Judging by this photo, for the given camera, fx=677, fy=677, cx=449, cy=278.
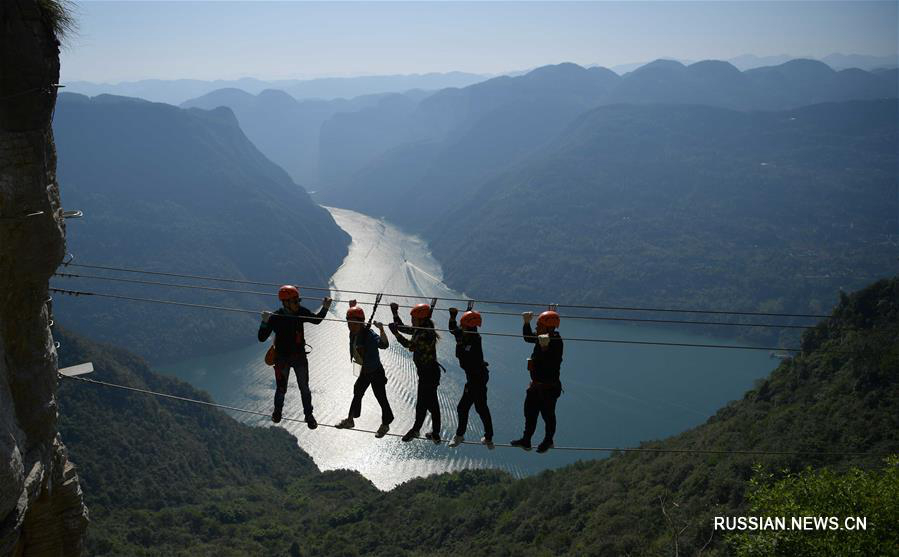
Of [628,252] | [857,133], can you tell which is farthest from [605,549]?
[857,133]

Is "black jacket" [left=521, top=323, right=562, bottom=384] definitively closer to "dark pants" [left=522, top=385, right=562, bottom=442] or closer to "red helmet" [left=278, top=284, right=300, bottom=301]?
"dark pants" [left=522, top=385, right=562, bottom=442]

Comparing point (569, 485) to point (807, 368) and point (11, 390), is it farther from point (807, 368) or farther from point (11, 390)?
point (11, 390)

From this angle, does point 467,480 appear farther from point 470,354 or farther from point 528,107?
point 528,107

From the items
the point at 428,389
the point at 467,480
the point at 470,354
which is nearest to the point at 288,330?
the point at 428,389

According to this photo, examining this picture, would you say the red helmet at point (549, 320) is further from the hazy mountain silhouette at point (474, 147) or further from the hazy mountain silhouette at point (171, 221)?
the hazy mountain silhouette at point (474, 147)

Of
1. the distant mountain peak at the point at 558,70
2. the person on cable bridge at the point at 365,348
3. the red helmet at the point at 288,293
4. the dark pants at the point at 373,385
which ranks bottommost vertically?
the dark pants at the point at 373,385

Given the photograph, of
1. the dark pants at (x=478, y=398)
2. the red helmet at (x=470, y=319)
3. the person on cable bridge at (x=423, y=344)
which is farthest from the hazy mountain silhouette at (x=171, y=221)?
the red helmet at (x=470, y=319)
